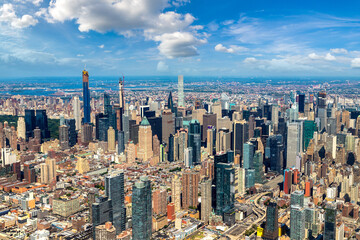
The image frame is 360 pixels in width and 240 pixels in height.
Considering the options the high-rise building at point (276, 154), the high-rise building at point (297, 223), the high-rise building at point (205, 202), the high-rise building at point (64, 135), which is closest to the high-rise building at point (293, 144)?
the high-rise building at point (276, 154)

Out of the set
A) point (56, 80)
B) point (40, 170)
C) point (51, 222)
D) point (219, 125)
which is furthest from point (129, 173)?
point (56, 80)

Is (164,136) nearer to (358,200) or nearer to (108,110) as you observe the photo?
(108,110)

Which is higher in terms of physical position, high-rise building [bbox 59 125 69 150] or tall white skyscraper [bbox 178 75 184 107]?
tall white skyscraper [bbox 178 75 184 107]

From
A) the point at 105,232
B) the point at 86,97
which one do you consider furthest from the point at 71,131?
the point at 105,232

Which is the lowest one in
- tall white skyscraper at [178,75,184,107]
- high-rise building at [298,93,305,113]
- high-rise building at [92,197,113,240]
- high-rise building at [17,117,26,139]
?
high-rise building at [92,197,113,240]

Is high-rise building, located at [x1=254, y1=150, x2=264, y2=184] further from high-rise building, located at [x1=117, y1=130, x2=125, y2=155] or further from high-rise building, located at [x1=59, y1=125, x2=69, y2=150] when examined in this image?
high-rise building, located at [x1=59, y1=125, x2=69, y2=150]

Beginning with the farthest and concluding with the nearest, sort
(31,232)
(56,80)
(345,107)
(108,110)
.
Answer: (56,80)
(345,107)
(108,110)
(31,232)

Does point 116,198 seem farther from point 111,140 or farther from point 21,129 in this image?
point 21,129

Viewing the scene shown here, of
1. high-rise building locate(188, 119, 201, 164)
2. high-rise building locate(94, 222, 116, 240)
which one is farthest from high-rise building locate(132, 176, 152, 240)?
high-rise building locate(188, 119, 201, 164)
